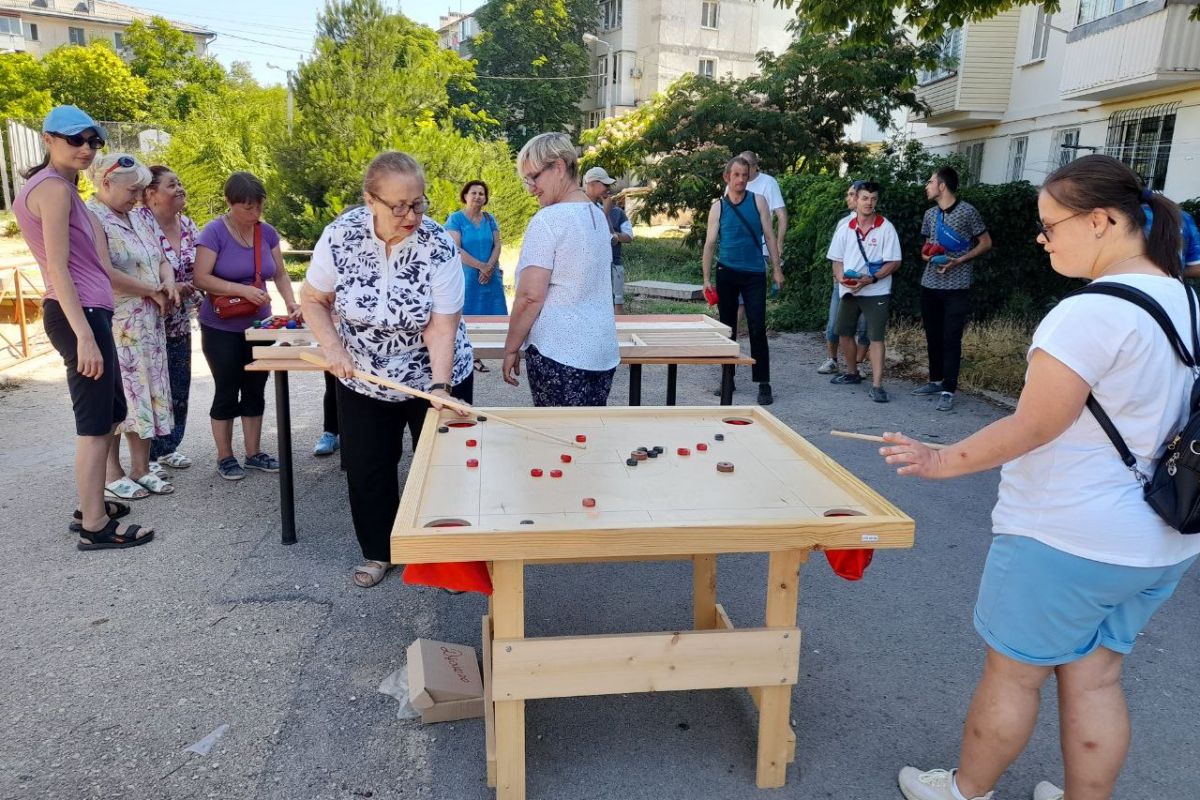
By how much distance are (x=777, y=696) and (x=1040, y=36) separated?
15.8 meters

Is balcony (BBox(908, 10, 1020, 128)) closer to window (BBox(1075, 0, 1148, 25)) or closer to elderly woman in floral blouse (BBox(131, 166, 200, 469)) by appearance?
window (BBox(1075, 0, 1148, 25))

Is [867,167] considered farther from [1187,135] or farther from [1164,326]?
[1164,326]

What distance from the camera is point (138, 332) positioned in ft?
15.2

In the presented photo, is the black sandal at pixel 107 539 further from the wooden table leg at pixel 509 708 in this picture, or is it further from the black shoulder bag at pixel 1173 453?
the black shoulder bag at pixel 1173 453

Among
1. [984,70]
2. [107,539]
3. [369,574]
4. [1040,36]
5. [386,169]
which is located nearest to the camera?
[386,169]

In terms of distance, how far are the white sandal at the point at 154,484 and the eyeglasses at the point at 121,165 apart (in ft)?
5.44

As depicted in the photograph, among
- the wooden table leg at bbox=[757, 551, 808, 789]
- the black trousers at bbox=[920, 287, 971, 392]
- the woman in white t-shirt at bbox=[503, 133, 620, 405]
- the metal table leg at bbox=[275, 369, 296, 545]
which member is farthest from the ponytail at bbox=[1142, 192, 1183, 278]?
the black trousers at bbox=[920, 287, 971, 392]

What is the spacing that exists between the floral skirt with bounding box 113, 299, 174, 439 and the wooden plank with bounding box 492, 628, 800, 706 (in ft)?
10.7

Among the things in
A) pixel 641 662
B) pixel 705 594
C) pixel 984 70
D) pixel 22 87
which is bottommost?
pixel 705 594

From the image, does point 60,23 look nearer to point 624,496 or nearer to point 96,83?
point 96,83

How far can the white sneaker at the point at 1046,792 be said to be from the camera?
2.47m

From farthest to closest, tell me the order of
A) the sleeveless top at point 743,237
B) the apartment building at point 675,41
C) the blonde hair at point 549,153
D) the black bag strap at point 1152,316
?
the apartment building at point 675,41 < the sleeveless top at point 743,237 < the blonde hair at point 549,153 < the black bag strap at point 1152,316

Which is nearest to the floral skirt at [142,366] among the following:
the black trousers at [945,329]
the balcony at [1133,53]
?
the black trousers at [945,329]

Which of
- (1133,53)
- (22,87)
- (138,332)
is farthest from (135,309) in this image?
(22,87)
